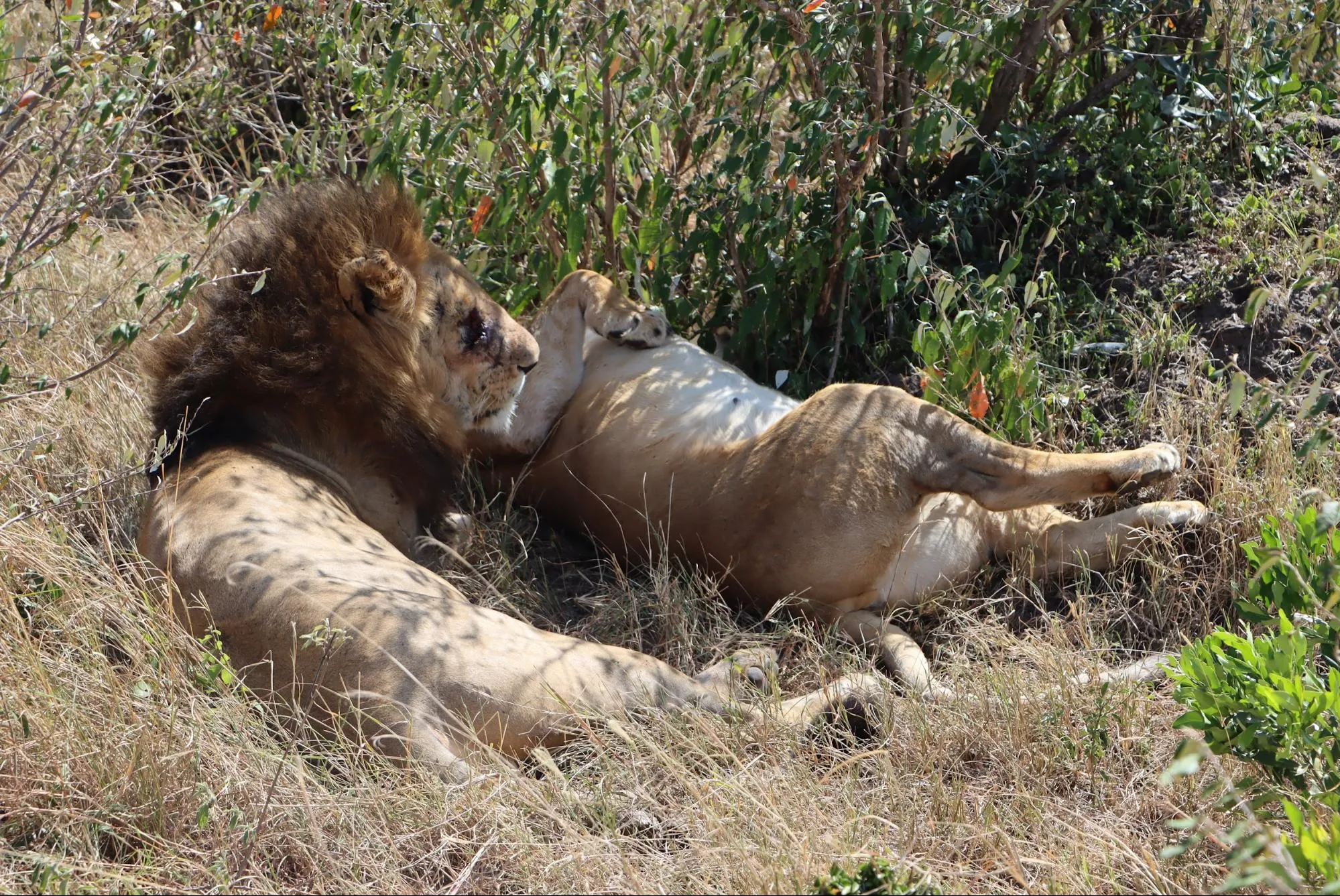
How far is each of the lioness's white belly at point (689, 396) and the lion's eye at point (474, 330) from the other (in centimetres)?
43

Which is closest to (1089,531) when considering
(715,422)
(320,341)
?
(715,422)

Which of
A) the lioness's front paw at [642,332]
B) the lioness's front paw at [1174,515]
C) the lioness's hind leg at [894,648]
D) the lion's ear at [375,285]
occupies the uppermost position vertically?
the lion's ear at [375,285]

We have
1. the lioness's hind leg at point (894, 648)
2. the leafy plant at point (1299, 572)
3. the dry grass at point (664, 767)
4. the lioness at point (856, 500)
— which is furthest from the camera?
the lioness at point (856, 500)

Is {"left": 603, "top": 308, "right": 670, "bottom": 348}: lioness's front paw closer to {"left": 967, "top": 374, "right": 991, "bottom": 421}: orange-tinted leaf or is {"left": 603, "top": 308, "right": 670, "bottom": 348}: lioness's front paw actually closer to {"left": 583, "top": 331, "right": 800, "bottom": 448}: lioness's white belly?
{"left": 583, "top": 331, "right": 800, "bottom": 448}: lioness's white belly

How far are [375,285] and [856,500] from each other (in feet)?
5.35

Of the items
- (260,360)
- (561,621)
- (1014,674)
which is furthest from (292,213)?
(1014,674)

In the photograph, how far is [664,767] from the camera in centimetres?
318

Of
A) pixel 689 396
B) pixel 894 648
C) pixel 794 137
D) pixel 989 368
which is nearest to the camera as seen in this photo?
pixel 894 648

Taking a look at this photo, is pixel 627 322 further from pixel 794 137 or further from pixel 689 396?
pixel 794 137

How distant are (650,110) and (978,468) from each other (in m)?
2.04

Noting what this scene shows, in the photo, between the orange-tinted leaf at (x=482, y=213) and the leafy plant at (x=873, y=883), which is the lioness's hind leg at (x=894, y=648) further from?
the orange-tinted leaf at (x=482, y=213)

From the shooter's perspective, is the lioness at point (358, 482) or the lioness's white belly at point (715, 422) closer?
the lioness at point (358, 482)

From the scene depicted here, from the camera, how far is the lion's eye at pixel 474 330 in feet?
14.8

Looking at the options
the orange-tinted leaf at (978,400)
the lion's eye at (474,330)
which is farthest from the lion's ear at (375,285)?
the orange-tinted leaf at (978,400)
